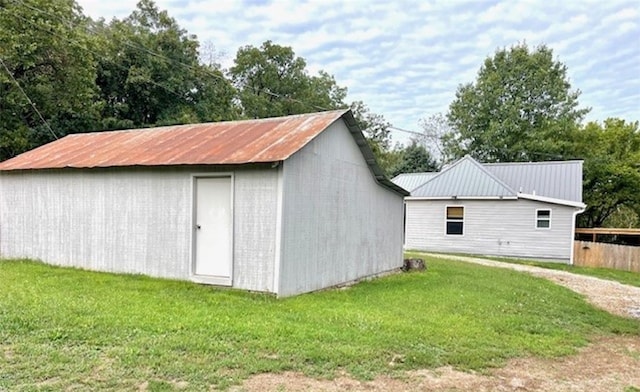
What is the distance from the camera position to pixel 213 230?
8.20m

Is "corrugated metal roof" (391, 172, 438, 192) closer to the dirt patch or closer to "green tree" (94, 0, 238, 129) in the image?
"green tree" (94, 0, 238, 129)

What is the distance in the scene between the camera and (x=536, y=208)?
18.3 m

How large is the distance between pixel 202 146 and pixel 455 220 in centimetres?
1351

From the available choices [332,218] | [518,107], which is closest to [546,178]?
[518,107]

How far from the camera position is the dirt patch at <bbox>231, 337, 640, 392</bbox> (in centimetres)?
394

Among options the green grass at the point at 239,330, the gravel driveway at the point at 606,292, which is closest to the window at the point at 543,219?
the gravel driveway at the point at 606,292

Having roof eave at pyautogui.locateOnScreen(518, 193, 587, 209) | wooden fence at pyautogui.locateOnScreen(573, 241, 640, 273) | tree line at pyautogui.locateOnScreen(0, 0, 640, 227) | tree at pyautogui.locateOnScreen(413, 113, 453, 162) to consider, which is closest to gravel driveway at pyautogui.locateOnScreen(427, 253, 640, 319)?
wooden fence at pyautogui.locateOnScreen(573, 241, 640, 273)

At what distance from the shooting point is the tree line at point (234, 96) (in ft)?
60.3

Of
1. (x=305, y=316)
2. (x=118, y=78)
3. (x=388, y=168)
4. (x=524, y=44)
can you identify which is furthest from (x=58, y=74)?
(x=524, y=44)

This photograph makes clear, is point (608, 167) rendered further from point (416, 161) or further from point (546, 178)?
point (416, 161)

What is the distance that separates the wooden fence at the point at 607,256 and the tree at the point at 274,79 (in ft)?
68.5

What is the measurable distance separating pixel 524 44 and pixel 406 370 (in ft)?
113

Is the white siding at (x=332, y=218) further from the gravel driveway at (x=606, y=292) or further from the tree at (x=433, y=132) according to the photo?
the tree at (x=433, y=132)

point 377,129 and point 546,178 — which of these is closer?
point 546,178
